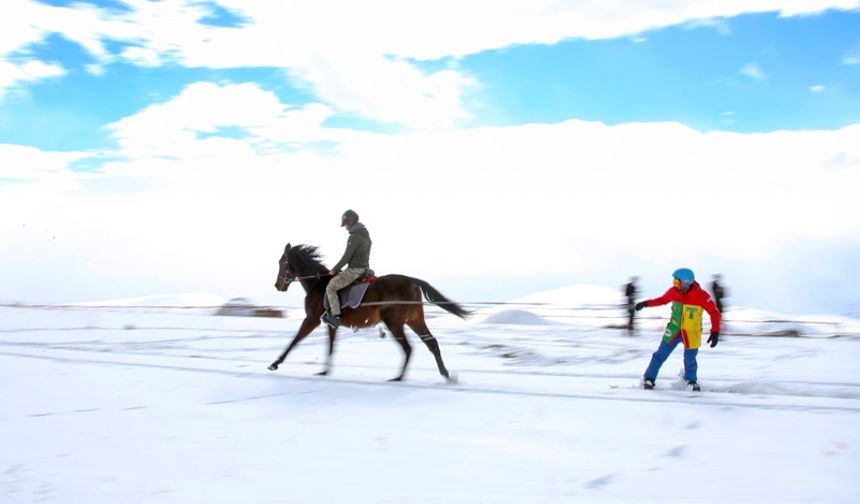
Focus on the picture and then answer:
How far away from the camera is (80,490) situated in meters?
4.84

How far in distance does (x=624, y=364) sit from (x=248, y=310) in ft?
60.7

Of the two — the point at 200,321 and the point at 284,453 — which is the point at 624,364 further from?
the point at 200,321

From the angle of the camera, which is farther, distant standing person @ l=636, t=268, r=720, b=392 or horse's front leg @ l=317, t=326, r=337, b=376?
horse's front leg @ l=317, t=326, r=337, b=376

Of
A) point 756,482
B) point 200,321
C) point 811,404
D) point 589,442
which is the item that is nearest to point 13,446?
point 589,442

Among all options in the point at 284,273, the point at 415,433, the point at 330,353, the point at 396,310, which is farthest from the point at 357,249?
the point at 415,433

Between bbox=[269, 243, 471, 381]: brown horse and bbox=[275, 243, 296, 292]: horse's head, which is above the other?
bbox=[275, 243, 296, 292]: horse's head

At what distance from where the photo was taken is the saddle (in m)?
10.1

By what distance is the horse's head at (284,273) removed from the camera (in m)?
11.2

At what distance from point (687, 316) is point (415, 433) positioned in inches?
154

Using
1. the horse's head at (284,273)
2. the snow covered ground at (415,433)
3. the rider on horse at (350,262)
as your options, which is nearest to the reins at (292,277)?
the horse's head at (284,273)

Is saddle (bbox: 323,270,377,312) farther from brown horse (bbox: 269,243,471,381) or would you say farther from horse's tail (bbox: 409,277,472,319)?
horse's tail (bbox: 409,277,472,319)

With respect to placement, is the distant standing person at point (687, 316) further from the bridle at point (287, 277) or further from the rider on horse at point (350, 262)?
the bridle at point (287, 277)

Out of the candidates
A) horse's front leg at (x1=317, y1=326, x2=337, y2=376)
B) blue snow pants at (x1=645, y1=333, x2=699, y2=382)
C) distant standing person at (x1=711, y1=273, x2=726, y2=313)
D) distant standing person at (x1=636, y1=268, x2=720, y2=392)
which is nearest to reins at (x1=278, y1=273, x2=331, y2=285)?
horse's front leg at (x1=317, y1=326, x2=337, y2=376)

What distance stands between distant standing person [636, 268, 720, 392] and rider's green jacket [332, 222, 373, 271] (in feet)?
12.0
